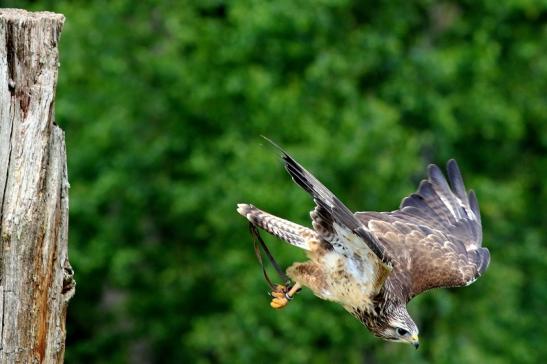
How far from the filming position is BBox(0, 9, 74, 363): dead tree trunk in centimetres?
736

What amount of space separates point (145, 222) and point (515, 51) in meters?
7.49

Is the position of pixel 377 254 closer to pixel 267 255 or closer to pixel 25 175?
pixel 267 255

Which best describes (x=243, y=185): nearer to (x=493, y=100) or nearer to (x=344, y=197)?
(x=344, y=197)

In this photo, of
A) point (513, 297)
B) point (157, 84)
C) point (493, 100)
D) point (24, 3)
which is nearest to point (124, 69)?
point (157, 84)

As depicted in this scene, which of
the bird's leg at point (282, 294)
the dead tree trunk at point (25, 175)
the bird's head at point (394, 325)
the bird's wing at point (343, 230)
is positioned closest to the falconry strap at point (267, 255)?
the bird's leg at point (282, 294)

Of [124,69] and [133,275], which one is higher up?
[124,69]

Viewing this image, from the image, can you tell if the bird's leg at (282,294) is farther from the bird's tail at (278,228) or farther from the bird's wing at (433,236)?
the bird's wing at (433,236)

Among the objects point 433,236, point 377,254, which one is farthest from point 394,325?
point 433,236

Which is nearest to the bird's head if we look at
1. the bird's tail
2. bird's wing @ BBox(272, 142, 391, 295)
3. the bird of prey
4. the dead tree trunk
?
the bird of prey

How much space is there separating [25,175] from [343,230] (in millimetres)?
2347

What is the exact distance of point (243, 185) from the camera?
2017 centimetres

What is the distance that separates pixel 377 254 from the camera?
8578 mm

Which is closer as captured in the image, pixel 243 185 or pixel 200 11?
pixel 243 185

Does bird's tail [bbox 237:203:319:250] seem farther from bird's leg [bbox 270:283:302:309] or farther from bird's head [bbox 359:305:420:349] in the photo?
bird's head [bbox 359:305:420:349]
